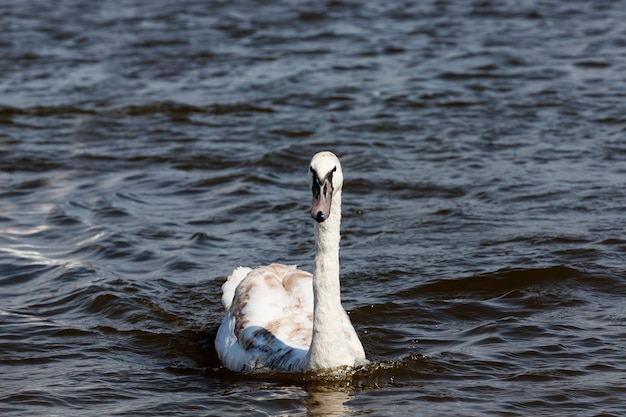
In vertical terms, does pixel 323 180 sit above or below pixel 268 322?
above

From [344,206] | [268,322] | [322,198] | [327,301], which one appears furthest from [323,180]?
[344,206]

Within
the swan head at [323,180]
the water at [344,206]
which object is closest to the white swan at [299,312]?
the swan head at [323,180]

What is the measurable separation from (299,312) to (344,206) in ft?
13.8

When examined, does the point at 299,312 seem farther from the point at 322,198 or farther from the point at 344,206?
the point at 344,206

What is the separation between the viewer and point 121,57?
2191cm

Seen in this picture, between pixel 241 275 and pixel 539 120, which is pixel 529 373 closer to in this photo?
pixel 241 275

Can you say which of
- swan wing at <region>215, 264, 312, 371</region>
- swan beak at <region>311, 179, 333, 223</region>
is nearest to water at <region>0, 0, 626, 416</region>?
swan wing at <region>215, 264, 312, 371</region>

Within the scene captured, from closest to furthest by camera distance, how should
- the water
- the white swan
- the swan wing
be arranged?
the white swan
the water
the swan wing

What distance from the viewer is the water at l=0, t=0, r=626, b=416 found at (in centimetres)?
841

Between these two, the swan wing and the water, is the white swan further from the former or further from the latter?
the water

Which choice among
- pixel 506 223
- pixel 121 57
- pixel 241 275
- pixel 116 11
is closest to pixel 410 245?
pixel 506 223

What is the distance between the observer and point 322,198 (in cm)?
775

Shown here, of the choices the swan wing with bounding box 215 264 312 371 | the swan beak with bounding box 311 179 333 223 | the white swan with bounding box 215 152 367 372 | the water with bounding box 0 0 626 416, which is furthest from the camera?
the swan wing with bounding box 215 264 312 371

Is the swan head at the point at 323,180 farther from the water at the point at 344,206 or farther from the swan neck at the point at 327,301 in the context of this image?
the water at the point at 344,206
